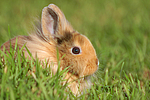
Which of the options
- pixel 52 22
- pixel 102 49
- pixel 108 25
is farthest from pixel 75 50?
pixel 108 25

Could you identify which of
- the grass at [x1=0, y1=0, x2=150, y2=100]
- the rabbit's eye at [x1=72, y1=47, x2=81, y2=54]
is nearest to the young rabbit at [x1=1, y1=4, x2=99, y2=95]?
the rabbit's eye at [x1=72, y1=47, x2=81, y2=54]

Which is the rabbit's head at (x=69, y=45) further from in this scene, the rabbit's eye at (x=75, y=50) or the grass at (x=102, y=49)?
the grass at (x=102, y=49)

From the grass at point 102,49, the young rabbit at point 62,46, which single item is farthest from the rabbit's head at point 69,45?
the grass at point 102,49

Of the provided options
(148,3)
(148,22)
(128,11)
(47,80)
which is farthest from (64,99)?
(148,3)

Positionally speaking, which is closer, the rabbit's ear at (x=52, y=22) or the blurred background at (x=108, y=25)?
the rabbit's ear at (x=52, y=22)

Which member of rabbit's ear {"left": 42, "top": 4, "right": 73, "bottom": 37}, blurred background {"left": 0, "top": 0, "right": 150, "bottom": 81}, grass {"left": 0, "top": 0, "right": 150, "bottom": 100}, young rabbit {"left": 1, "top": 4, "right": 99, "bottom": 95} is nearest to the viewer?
grass {"left": 0, "top": 0, "right": 150, "bottom": 100}

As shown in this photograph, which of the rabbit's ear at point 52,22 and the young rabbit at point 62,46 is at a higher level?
the rabbit's ear at point 52,22

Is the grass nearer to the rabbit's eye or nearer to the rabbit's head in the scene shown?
the rabbit's head
